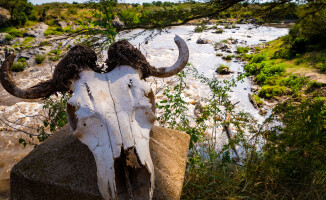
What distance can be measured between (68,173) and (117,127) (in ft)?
2.27

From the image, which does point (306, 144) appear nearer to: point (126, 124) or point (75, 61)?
point (126, 124)

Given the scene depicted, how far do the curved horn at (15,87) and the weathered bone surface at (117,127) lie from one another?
0.44 metres

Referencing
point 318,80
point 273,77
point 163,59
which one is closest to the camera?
point 318,80

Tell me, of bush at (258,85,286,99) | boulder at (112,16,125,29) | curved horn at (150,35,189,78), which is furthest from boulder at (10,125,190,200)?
bush at (258,85,286,99)

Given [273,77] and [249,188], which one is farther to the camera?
[273,77]

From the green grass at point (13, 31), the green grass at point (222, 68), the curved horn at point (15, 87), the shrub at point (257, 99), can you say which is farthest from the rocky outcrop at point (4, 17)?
the curved horn at point (15, 87)

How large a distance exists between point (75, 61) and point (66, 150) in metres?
0.79

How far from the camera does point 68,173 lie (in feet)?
5.08

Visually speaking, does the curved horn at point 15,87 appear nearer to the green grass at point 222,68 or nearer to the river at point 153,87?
the river at point 153,87

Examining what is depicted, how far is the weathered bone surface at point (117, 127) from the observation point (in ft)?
3.72

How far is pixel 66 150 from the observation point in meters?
1.76

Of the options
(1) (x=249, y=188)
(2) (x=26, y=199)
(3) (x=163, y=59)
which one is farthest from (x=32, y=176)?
(3) (x=163, y=59)

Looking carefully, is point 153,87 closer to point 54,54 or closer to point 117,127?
point 117,127

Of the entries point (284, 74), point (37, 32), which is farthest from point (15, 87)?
point (37, 32)
